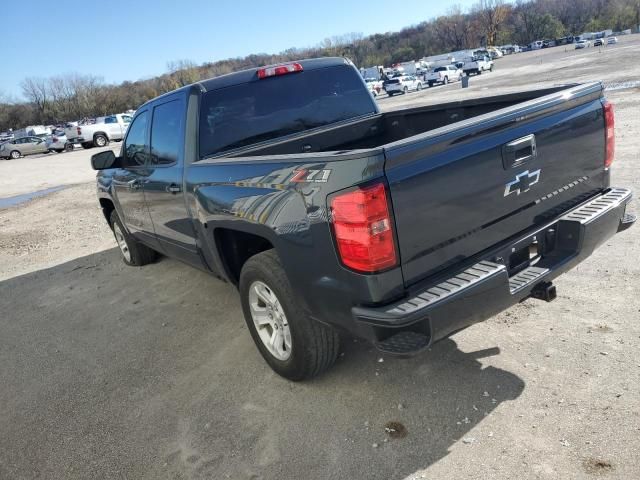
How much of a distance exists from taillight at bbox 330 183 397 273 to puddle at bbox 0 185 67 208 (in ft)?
46.3

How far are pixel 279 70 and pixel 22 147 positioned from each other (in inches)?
1439

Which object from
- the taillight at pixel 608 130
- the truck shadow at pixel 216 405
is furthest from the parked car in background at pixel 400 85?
the taillight at pixel 608 130

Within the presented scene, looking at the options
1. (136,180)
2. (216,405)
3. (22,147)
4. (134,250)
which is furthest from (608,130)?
(22,147)

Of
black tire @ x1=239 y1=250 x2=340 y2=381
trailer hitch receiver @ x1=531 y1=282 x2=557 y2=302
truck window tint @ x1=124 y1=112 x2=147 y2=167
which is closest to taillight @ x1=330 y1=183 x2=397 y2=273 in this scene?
black tire @ x1=239 y1=250 x2=340 y2=381

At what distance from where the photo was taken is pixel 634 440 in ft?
7.92

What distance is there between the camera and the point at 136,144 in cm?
495

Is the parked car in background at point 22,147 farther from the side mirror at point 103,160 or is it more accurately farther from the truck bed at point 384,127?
the truck bed at point 384,127

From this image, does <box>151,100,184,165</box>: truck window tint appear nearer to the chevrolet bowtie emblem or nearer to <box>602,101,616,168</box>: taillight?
the chevrolet bowtie emblem

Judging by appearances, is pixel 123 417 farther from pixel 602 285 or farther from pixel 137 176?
pixel 602 285

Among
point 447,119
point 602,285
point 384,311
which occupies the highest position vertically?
point 447,119

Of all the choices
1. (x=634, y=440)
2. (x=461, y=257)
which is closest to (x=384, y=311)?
(x=461, y=257)

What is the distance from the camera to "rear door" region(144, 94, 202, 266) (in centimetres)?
397

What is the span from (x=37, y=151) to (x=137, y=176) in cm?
3583

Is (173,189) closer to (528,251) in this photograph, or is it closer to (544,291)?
(528,251)
